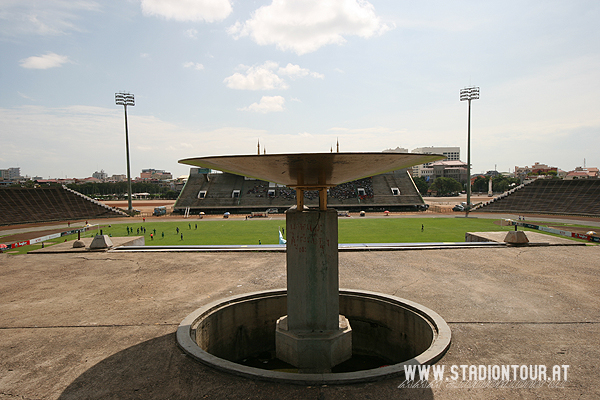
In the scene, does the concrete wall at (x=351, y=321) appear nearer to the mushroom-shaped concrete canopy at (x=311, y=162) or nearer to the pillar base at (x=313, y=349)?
the pillar base at (x=313, y=349)

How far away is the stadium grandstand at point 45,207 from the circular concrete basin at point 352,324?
147ft

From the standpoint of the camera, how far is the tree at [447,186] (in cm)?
11444

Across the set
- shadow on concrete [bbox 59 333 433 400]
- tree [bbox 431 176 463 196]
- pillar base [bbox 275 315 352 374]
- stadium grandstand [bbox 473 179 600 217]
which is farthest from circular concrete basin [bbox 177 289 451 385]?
tree [bbox 431 176 463 196]

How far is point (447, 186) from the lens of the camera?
11512cm

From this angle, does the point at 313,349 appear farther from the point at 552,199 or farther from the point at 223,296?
the point at 552,199

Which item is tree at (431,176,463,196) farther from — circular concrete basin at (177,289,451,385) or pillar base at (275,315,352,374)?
pillar base at (275,315,352,374)

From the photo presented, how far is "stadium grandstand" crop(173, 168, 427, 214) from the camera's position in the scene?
2255 inches

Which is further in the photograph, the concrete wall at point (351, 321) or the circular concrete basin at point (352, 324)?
the concrete wall at point (351, 321)

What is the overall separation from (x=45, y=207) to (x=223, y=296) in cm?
4931

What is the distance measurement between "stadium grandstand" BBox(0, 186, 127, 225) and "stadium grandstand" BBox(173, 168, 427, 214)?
11.8m

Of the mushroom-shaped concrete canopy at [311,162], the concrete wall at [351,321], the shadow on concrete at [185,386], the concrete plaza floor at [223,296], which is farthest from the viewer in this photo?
the concrete wall at [351,321]

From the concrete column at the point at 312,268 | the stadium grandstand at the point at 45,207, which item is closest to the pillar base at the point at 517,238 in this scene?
the concrete column at the point at 312,268

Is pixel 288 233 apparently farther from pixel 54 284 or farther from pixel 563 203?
pixel 563 203

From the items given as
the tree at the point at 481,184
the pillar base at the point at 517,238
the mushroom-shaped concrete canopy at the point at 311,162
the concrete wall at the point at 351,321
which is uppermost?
the tree at the point at 481,184
